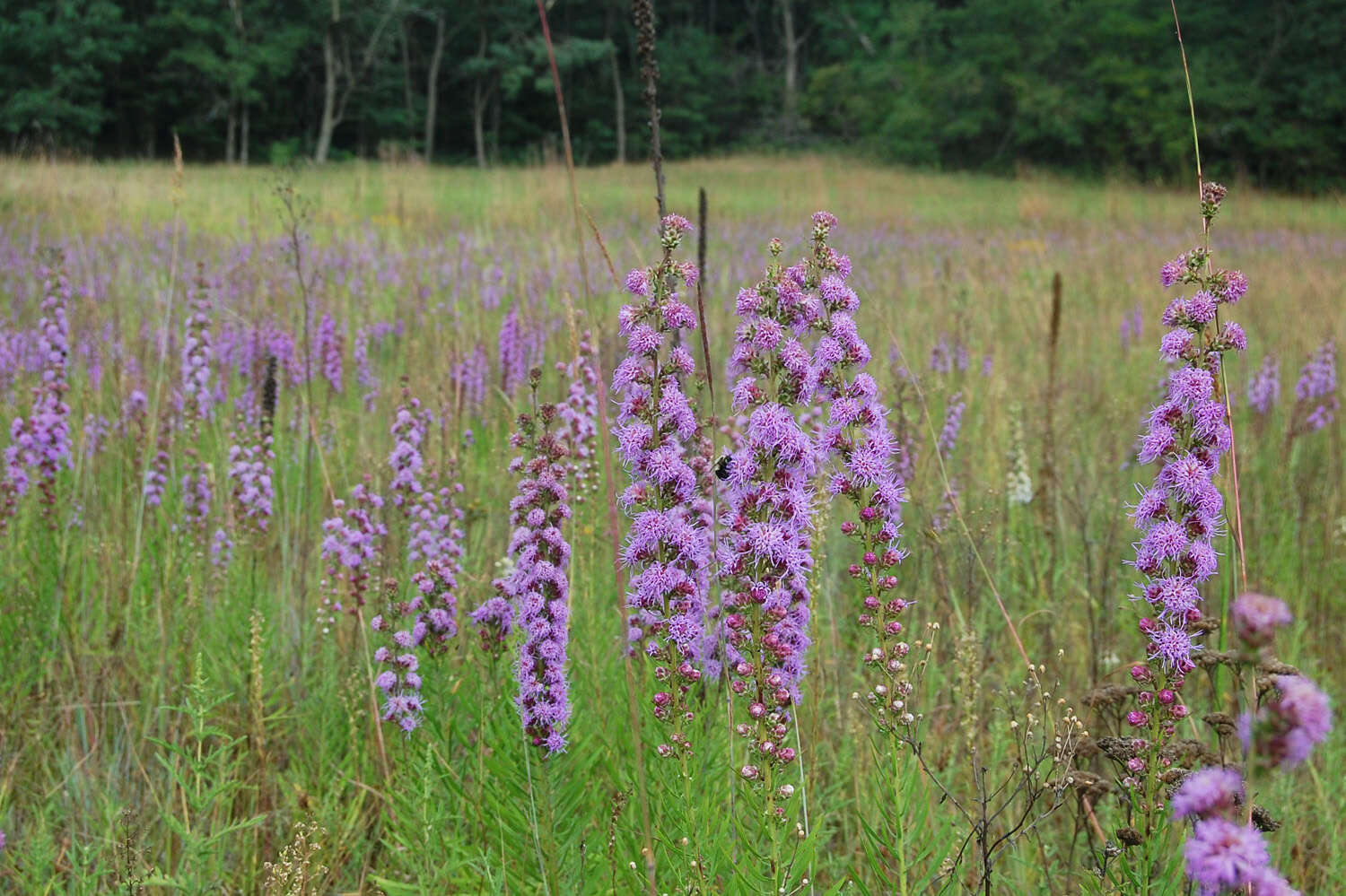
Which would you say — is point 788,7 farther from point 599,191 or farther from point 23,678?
point 23,678

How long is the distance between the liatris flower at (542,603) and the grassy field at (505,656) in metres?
0.12

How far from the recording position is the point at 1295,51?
36.1 m

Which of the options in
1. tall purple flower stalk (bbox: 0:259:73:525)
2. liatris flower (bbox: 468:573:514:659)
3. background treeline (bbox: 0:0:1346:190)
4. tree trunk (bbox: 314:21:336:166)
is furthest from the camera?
tree trunk (bbox: 314:21:336:166)

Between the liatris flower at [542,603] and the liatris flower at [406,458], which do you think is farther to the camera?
the liatris flower at [406,458]

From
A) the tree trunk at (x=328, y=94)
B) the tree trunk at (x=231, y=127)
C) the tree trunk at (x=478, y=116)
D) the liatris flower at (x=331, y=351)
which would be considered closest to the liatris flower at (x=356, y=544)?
the liatris flower at (x=331, y=351)

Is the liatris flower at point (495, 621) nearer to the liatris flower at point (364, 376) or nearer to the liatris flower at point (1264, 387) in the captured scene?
the liatris flower at point (364, 376)

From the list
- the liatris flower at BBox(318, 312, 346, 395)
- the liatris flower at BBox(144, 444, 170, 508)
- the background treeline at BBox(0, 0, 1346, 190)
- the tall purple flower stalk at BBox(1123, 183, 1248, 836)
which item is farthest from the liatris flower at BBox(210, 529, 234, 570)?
the background treeline at BBox(0, 0, 1346, 190)

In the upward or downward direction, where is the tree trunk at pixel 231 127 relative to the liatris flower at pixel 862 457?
upward

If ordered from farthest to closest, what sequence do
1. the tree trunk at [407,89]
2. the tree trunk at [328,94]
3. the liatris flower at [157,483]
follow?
the tree trunk at [407,89] → the tree trunk at [328,94] → the liatris flower at [157,483]

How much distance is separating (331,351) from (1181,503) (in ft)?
16.7

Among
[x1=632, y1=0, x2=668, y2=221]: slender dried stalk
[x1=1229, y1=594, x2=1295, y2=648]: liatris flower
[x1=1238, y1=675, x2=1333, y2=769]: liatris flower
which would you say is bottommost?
[x1=1238, y1=675, x2=1333, y2=769]: liatris flower

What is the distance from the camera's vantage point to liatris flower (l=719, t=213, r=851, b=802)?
155 centimetres

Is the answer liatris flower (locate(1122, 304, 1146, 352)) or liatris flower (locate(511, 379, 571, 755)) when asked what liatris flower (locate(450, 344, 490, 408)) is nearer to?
liatris flower (locate(511, 379, 571, 755))

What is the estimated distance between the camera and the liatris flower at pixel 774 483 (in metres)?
1.55
